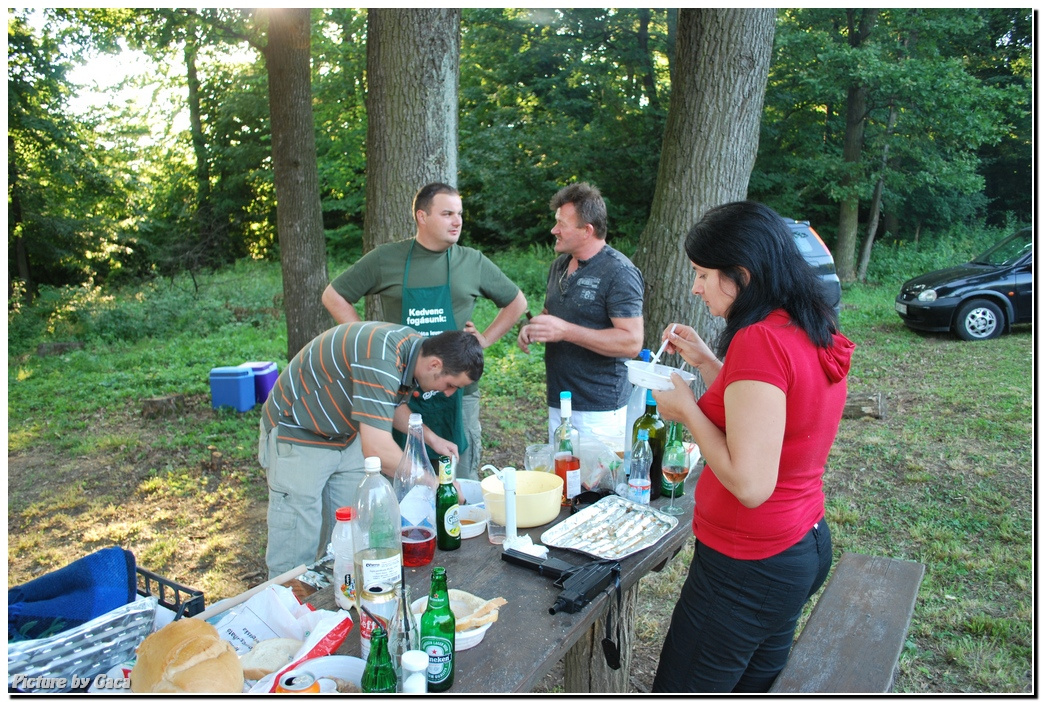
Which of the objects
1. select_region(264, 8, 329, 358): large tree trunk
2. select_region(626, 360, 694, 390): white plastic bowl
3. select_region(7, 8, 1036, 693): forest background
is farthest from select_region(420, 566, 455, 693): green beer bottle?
select_region(264, 8, 329, 358): large tree trunk

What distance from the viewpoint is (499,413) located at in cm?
707

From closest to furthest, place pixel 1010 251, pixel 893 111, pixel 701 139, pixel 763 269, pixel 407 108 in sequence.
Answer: pixel 763 269, pixel 407 108, pixel 701 139, pixel 1010 251, pixel 893 111

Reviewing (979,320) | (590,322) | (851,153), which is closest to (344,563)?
(590,322)

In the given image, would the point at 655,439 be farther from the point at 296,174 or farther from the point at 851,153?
the point at 851,153

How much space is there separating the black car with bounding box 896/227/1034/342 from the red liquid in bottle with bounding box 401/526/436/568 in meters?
9.59

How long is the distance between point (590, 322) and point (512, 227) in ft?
49.4

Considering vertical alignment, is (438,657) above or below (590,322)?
below

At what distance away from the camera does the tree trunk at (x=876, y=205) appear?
14.7 meters

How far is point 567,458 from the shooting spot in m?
2.61

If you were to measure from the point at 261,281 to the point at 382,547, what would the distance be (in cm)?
1519

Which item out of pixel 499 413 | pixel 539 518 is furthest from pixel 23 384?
pixel 539 518

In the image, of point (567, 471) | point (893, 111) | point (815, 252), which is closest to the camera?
point (567, 471)

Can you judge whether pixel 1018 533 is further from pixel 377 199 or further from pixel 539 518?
pixel 377 199

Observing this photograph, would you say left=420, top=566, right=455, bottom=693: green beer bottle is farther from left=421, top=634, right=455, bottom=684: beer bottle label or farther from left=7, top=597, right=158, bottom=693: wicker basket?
left=7, top=597, right=158, bottom=693: wicker basket
